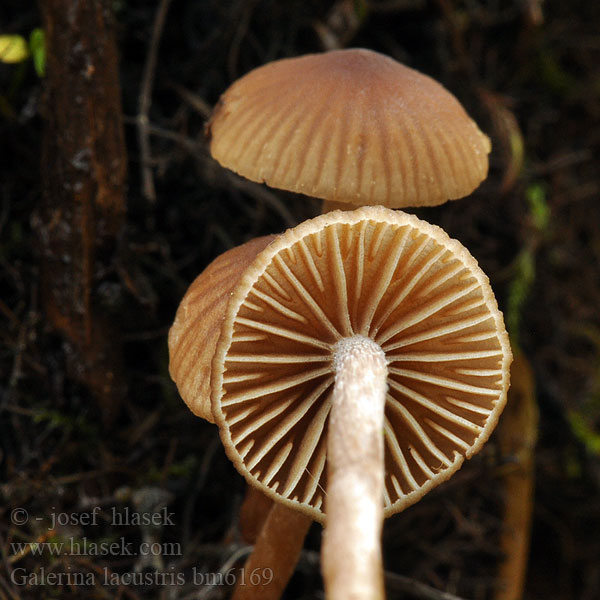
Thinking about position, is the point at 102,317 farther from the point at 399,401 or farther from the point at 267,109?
the point at 399,401

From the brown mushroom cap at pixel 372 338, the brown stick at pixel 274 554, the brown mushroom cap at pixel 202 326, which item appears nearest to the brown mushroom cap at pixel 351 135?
the brown mushroom cap at pixel 202 326

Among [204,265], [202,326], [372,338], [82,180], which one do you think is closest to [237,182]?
[204,265]

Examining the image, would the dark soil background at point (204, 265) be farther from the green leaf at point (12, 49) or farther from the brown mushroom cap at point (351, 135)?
the brown mushroom cap at point (351, 135)

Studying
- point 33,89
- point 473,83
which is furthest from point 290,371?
point 473,83

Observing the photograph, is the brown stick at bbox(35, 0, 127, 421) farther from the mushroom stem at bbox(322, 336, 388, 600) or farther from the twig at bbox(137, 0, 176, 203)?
the mushroom stem at bbox(322, 336, 388, 600)

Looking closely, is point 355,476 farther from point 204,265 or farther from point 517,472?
point 517,472
